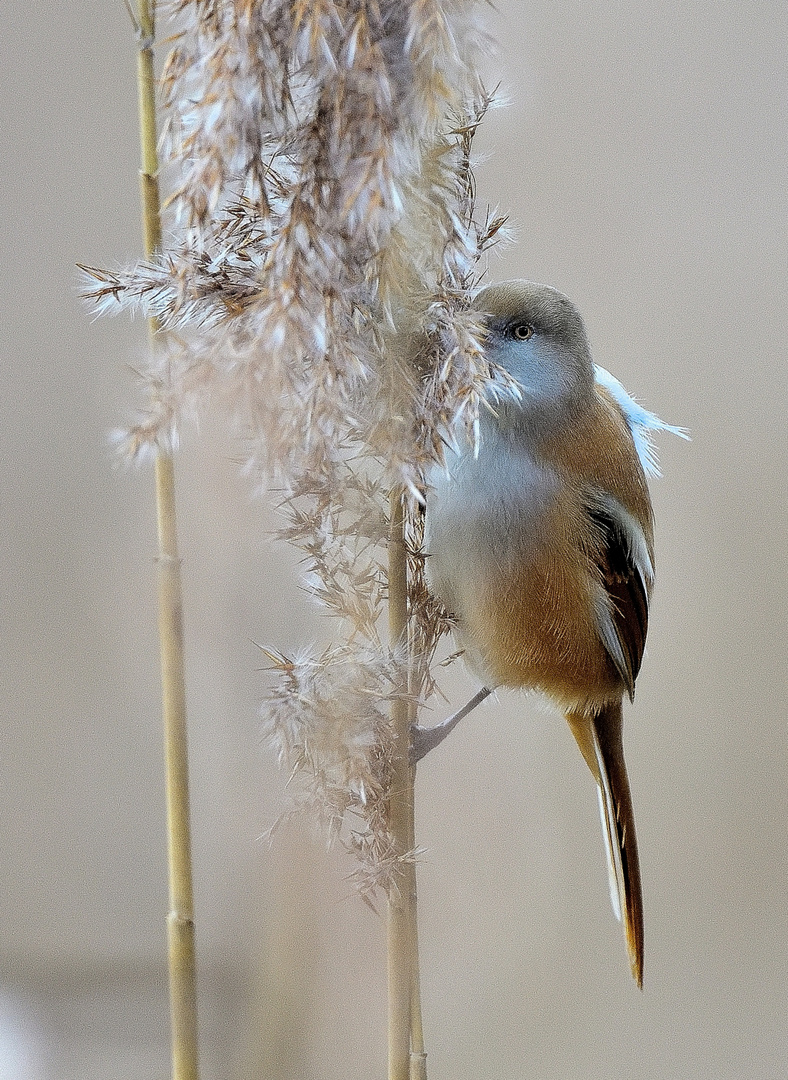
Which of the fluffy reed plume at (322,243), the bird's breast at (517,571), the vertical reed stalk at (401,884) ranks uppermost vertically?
the fluffy reed plume at (322,243)

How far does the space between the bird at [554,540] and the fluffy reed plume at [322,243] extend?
73mm

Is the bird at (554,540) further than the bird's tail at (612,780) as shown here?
No

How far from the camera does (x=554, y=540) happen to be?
1.79ft

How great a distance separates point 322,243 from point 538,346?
17 cm

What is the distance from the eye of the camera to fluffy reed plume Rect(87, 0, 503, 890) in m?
0.33

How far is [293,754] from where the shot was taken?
44 centimetres

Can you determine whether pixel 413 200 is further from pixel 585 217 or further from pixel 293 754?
pixel 585 217

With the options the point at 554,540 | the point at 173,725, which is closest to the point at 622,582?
the point at 554,540

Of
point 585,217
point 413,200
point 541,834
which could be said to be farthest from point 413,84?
point 541,834

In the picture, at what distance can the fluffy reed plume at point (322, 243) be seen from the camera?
0.33 metres

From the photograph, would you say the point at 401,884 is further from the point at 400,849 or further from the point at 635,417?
the point at 635,417

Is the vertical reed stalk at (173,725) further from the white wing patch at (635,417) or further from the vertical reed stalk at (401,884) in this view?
the white wing patch at (635,417)

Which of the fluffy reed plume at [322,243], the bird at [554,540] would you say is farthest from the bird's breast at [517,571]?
the fluffy reed plume at [322,243]

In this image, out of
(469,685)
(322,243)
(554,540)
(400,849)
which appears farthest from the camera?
(469,685)
